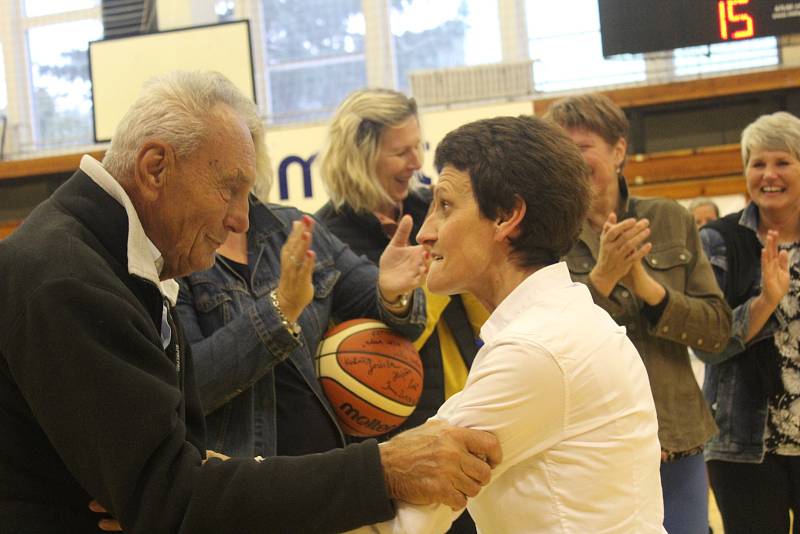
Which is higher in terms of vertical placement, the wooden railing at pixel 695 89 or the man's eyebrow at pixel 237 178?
the wooden railing at pixel 695 89

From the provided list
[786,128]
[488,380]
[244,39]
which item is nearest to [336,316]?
[488,380]

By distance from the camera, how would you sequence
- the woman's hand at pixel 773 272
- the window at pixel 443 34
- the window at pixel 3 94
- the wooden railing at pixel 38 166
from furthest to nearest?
the window at pixel 3 94 → the window at pixel 443 34 → the wooden railing at pixel 38 166 → the woman's hand at pixel 773 272

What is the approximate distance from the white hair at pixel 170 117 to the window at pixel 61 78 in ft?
32.8

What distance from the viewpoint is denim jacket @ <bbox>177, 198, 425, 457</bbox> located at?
239 cm

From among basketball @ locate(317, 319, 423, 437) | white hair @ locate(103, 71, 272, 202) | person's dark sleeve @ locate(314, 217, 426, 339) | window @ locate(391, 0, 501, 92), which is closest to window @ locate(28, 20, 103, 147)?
window @ locate(391, 0, 501, 92)

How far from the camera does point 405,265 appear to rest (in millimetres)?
2775

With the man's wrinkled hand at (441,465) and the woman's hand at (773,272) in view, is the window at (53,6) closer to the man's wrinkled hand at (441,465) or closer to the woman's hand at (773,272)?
the woman's hand at (773,272)

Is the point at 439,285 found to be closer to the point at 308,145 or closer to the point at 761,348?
the point at 761,348

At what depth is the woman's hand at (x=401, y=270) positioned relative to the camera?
9.02 ft

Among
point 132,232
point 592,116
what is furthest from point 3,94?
point 132,232

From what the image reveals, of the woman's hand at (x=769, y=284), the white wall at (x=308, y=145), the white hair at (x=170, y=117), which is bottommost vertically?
the woman's hand at (x=769, y=284)

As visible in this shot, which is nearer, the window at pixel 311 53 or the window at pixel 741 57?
the window at pixel 741 57

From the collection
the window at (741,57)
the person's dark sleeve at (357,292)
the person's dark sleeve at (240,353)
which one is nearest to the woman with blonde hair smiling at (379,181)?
the person's dark sleeve at (357,292)

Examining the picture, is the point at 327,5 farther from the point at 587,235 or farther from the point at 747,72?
the point at 587,235
